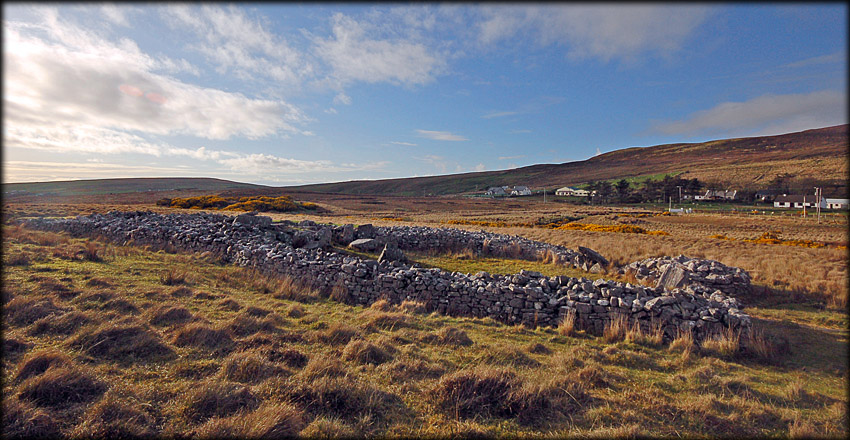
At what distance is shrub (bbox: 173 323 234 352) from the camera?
18.4 feet

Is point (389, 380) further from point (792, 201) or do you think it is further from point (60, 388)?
point (792, 201)

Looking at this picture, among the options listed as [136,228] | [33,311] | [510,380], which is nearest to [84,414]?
[33,311]

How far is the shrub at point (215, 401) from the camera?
Answer: 12.5 ft

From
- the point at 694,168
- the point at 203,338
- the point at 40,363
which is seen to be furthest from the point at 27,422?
the point at 694,168

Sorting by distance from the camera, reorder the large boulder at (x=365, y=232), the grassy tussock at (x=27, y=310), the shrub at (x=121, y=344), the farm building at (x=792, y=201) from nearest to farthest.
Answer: the shrub at (x=121, y=344) → the grassy tussock at (x=27, y=310) → the large boulder at (x=365, y=232) → the farm building at (x=792, y=201)

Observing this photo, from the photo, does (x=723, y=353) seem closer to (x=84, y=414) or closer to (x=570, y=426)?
(x=570, y=426)

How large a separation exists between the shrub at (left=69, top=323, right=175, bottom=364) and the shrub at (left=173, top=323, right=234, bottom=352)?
0.91 ft

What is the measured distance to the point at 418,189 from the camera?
152 m

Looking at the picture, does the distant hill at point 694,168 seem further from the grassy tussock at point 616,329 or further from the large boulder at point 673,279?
the grassy tussock at point 616,329

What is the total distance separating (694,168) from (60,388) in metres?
158

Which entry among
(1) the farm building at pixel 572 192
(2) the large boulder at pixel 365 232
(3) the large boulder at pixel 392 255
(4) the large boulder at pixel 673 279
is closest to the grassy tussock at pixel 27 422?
(3) the large boulder at pixel 392 255

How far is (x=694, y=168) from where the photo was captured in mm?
121250

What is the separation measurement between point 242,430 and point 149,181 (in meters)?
154

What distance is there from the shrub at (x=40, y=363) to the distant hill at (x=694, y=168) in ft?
349
